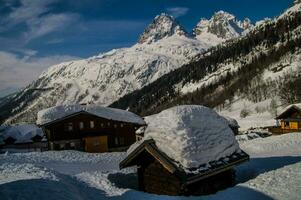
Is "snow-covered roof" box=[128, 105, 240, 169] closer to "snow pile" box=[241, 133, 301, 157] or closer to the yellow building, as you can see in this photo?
"snow pile" box=[241, 133, 301, 157]

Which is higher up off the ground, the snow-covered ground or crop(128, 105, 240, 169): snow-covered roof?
crop(128, 105, 240, 169): snow-covered roof

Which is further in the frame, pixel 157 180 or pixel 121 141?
pixel 121 141

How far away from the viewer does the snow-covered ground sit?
61.1ft

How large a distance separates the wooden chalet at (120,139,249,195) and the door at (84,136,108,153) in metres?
33.6

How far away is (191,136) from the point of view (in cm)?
2375

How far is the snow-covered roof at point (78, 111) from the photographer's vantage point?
2244 inches

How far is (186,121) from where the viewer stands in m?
24.6

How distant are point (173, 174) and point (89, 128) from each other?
127 ft

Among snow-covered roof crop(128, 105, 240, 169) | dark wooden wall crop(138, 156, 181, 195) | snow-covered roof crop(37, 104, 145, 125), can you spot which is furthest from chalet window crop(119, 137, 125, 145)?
snow-covered roof crop(128, 105, 240, 169)

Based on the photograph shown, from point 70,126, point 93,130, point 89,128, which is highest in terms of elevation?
point 70,126

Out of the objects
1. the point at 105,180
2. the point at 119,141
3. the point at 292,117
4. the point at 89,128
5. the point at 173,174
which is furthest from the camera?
the point at 292,117

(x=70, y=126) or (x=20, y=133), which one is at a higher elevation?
(x=20, y=133)

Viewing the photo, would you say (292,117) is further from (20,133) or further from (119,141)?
(20,133)

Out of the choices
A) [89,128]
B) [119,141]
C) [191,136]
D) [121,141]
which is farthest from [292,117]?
[191,136]
